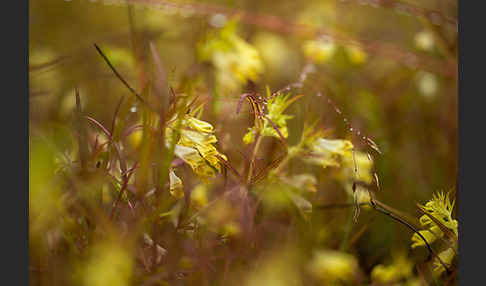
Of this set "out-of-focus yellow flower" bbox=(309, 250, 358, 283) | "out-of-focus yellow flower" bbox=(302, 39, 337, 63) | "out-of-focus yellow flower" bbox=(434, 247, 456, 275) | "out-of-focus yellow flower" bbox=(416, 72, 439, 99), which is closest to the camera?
"out-of-focus yellow flower" bbox=(434, 247, 456, 275)

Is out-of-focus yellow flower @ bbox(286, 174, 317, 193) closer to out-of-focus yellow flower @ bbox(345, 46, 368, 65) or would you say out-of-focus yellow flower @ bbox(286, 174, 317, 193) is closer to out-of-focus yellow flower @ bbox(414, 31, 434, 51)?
out-of-focus yellow flower @ bbox(345, 46, 368, 65)

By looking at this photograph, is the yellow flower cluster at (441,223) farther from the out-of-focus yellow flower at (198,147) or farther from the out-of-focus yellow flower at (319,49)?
the out-of-focus yellow flower at (319,49)

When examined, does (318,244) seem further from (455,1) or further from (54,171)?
(455,1)

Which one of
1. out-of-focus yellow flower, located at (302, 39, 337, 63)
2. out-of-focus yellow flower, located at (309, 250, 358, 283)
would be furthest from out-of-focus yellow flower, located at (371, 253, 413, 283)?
out-of-focus yellow flower, located at (302, 39, 337, 63)

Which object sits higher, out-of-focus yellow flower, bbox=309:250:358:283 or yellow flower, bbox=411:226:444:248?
yellow flower, bbox=411:226:444:248

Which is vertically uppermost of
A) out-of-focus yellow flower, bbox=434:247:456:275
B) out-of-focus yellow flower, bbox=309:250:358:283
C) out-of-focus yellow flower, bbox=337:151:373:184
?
out-of-focus yellow flower, bbox=337:151:373:184

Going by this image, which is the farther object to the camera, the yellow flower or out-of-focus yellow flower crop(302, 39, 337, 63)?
out-of-focus yellow flower crop(302, 39, 337, 63)

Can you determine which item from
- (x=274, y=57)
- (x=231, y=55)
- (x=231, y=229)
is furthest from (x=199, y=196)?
(x=274, y=57)
